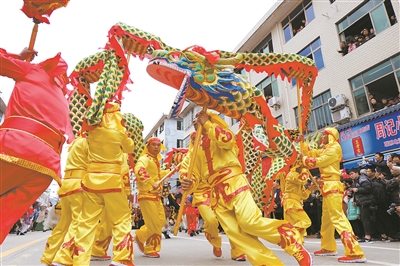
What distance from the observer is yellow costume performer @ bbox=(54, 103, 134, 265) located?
3163mm

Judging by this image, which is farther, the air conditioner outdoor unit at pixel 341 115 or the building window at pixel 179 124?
the building window at pixel 179 124

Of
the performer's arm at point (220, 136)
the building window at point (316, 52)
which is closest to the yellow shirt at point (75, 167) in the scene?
the performer's arm at point (220, 136)

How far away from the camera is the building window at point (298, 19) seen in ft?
45.4

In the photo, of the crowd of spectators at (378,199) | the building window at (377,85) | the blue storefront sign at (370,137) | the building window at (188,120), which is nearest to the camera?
the crowd of spectators at (378,199)

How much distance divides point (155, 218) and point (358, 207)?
5.15 meters

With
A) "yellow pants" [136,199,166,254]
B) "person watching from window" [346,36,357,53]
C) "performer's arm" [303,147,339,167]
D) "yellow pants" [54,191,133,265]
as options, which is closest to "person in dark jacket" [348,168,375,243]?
"performer's arm" [303,147,339,167]

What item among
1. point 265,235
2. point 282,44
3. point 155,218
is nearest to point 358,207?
point 155,218

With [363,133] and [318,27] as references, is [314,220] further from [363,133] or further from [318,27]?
[318,27]

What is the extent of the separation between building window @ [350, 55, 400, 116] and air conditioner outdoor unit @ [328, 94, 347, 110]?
15.1 inches

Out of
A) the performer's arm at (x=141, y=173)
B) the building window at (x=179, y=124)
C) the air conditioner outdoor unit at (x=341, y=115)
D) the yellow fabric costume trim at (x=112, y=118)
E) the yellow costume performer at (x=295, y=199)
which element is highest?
the building window at (x=179, y=124)

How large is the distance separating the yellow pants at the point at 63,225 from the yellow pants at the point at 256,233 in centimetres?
190

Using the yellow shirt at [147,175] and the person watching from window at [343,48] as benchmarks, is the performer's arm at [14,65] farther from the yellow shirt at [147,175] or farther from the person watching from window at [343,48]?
the person watching from window at [343,48]

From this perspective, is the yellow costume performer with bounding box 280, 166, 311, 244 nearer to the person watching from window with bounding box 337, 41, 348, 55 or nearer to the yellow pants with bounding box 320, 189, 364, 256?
the yellow pants with bounding box 320, 189, 364, 256

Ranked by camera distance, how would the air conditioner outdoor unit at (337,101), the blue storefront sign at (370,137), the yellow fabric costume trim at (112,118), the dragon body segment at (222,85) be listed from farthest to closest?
the air conditioner outdoor unit at (337,101) < the blue storefront sign at (370,137) < the yellow fabric costume trim at (112,118) < the dragon body segment at (222,85)
